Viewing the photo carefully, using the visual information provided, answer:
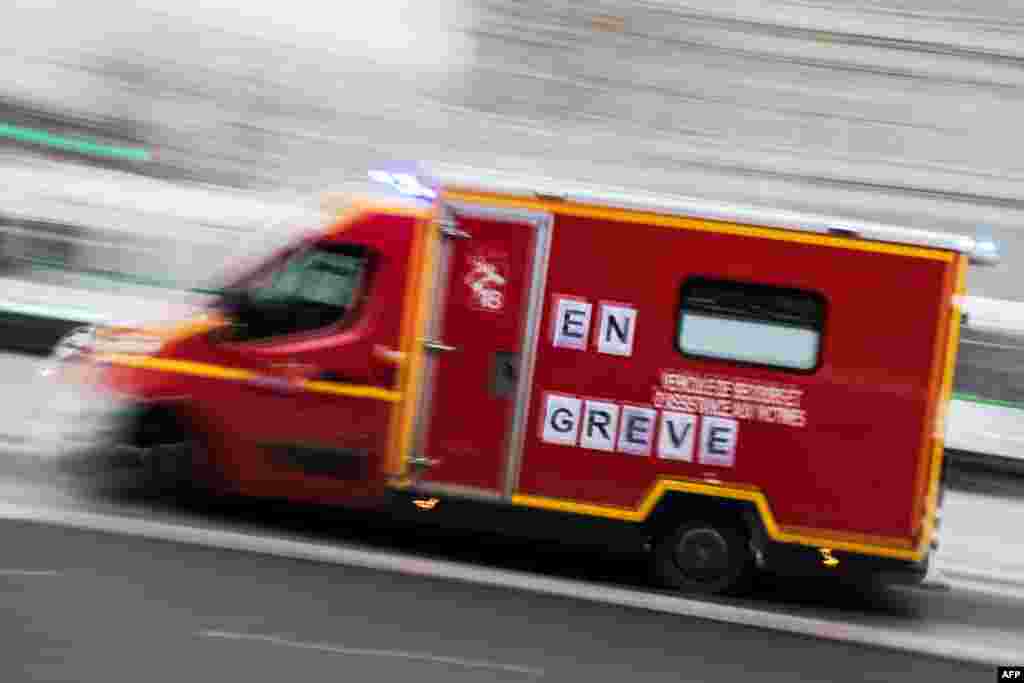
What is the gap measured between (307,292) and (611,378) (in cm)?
177

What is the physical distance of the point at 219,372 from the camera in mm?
9086

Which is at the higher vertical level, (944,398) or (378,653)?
(944,398)

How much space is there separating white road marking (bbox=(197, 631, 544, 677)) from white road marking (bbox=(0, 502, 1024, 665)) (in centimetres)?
160

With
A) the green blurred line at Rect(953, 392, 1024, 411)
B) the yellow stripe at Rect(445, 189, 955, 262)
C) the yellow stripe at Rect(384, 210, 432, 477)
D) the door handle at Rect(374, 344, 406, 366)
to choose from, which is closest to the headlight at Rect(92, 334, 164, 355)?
the door handle at Rect(374, 344, 406, 366)

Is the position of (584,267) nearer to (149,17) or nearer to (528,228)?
(528,228)

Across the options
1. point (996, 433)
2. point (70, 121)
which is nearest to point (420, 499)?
point (996, 433)

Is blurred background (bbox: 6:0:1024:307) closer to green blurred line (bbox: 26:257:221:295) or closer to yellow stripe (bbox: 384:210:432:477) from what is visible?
green blurred line (bbox: 26:257:221:295)

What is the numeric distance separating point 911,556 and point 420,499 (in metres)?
2.63

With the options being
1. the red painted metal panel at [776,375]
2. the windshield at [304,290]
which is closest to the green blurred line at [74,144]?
the windshield at [304,290]

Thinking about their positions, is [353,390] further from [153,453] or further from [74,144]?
[74,144]

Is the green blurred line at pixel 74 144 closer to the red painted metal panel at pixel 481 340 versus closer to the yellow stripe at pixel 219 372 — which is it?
the yellow stripe at pixel 219 372

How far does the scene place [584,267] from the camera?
882 cm

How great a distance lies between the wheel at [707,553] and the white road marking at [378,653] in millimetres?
2241

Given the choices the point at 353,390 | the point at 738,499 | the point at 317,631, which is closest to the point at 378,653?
the point at 317,631
